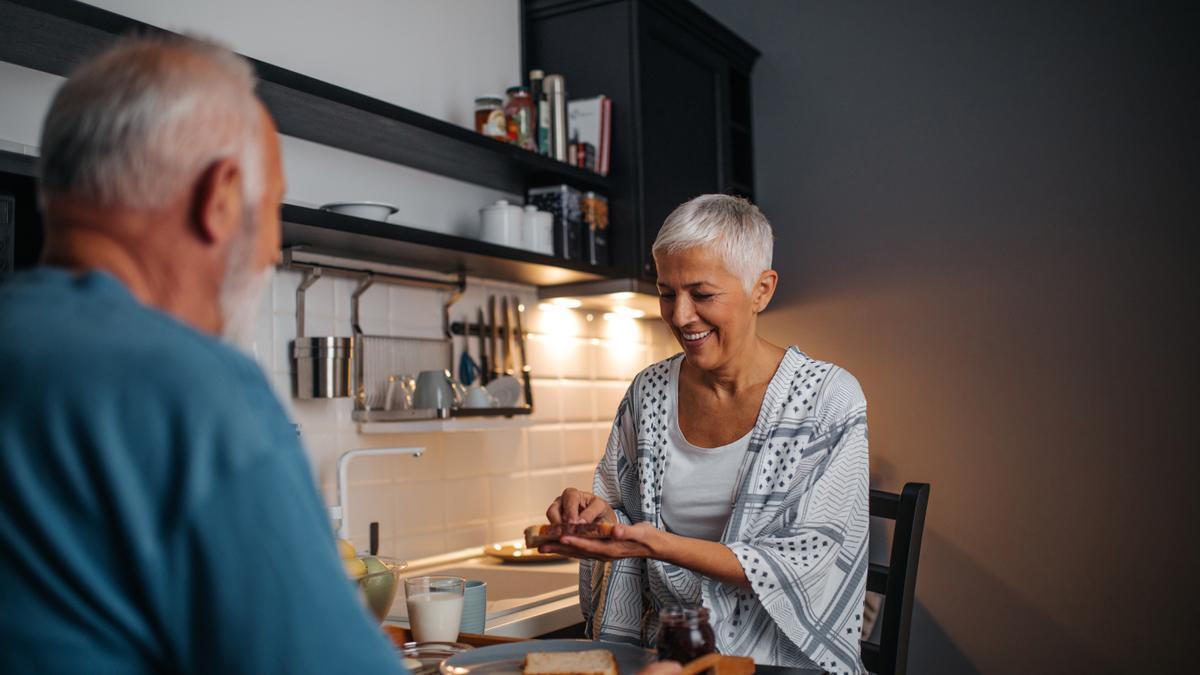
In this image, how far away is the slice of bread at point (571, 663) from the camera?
4.05 feet

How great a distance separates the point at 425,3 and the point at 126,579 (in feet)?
8.13

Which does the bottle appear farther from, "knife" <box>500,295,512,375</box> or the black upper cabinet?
"knife" <box>500,295,512,375</box>

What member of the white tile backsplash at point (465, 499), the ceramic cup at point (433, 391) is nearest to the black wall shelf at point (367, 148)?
the ceramic cup at point (433, 391)

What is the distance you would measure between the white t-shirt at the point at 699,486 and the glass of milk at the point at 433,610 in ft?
1.48

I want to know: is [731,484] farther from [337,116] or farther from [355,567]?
[337,116]

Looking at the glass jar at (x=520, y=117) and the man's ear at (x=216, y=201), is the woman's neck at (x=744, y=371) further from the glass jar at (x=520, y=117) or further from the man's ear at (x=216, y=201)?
the man's ear at (x=216, y=201)

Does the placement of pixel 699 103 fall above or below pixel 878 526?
above

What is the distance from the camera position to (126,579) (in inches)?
23.1

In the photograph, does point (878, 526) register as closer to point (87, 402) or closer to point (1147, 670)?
point (1147, 670)

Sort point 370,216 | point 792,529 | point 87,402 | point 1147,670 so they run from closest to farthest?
point 87,402 → point 792,529 → point 370,216 → point 1147,670

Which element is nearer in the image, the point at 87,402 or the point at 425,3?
the point at 87,402

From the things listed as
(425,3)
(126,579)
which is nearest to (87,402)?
(126,579)

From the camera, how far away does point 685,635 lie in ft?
A: 3.93

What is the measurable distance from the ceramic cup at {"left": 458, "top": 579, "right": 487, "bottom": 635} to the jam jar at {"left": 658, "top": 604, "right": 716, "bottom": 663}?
0.60 m
